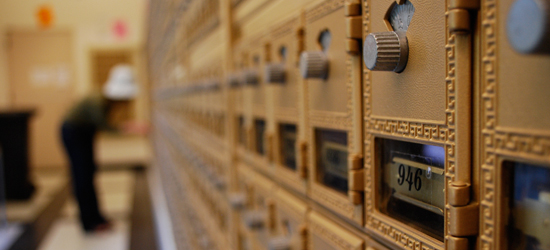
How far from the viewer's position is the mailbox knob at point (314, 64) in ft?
2.18

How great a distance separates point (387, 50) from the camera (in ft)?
1.53

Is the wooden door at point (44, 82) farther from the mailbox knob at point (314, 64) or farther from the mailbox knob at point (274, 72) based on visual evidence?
the mailbox knob at point (314, 64)

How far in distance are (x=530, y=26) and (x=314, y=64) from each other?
1.27 feet

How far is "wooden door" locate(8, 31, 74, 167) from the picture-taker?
27.2ft

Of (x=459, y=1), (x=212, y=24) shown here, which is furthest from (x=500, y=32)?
(x=212, y=24)

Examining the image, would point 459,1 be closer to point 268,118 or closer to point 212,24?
point 268,118

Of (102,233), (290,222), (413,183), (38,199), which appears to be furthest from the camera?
(38,199)

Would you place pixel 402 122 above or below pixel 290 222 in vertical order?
above

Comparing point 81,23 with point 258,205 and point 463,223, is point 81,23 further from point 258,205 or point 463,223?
point 463,223

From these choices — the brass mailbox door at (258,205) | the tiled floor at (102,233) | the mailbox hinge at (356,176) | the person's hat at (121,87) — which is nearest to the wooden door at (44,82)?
the tiled floor at (102,233)

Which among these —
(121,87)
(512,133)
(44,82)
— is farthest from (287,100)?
(44,82)

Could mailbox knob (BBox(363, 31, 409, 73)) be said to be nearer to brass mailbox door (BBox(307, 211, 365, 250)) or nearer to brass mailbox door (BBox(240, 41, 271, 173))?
brass mailbox door (BBox(307, 211, 365, 250))

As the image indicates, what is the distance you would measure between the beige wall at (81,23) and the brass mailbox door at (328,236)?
7663 mm

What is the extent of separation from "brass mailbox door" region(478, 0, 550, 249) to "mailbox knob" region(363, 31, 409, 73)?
10cm
